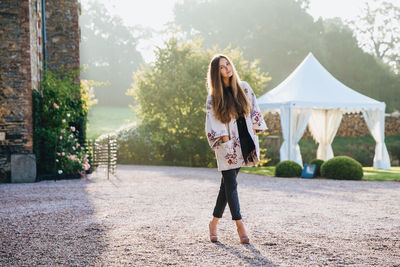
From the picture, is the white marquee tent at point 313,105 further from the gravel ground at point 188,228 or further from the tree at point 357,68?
the tree at point 357,68

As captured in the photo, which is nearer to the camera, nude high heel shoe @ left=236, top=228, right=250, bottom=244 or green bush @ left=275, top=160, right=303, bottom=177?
nude high heel shoe @ left=236, top=228, right=250, bottom=244

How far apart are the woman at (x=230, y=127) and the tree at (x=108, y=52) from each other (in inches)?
1416

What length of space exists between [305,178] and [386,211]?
5.34 metres

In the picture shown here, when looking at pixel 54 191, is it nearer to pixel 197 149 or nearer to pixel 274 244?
pixel 274 244

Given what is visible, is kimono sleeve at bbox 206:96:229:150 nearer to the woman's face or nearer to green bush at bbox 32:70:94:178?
the woman's face

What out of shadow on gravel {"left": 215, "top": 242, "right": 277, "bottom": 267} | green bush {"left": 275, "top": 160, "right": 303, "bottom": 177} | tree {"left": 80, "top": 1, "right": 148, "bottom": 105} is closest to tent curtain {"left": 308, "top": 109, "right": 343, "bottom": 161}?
green bush {"left": 275, "top": 160, "right": 303, "bottom": 177}

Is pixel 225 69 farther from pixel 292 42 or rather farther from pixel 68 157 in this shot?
pixel 292 42

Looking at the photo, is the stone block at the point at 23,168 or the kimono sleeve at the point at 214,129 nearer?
the kimono sleeve at the point at 214,129

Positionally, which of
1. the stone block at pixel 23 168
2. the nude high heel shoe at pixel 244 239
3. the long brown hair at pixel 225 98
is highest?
the long brown hair at pixel 225 98

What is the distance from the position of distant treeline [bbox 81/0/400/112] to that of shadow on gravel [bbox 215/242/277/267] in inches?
946

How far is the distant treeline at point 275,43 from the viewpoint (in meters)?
28.9

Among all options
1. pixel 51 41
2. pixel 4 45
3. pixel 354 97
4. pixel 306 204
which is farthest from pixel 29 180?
pixel 354 97

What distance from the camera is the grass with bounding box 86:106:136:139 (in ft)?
105

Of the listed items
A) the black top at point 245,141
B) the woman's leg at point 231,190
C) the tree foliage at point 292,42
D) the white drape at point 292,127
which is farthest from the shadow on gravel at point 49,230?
the tree foliage at point 292,42
